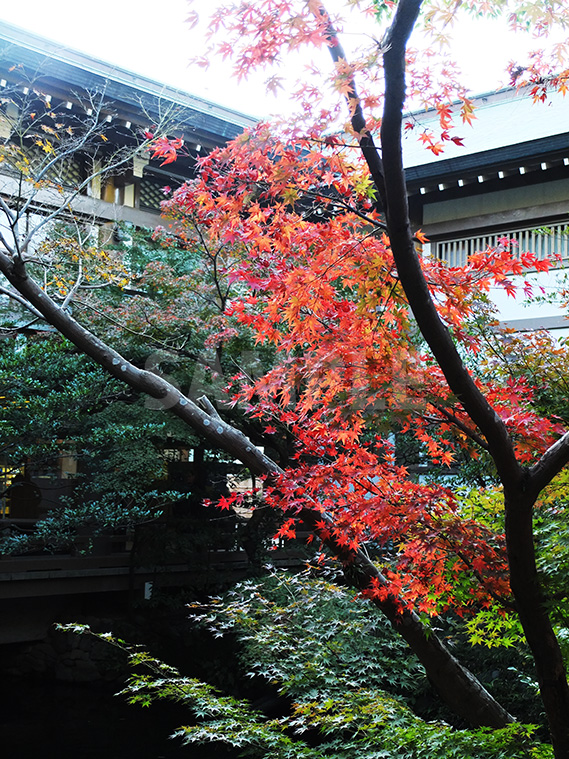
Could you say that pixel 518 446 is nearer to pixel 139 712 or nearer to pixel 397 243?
pixel 397 243

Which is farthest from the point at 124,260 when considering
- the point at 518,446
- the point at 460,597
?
the point at 518,446

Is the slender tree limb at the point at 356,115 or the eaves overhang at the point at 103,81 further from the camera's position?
the eaves overhang at the point at 103,81

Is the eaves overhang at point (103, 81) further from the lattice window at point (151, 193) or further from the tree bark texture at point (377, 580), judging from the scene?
the tree bark texture at point (377, 580)

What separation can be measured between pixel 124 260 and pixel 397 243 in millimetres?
9220

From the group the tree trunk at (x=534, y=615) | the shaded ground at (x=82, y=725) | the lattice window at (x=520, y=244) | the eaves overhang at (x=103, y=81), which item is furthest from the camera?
the lattice window at (x=520, y=244)

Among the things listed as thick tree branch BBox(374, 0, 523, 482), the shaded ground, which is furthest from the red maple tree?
the shaded ground

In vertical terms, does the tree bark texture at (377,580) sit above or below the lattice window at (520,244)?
below

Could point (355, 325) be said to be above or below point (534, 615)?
above

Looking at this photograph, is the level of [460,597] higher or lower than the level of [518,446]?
lower

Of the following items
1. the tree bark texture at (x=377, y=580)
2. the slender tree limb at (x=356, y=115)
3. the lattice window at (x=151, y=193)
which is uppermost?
the lattice window at (x=151, y=193)

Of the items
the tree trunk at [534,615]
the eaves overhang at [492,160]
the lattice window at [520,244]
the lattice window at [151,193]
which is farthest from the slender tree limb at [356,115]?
the lattice window at [151,193]

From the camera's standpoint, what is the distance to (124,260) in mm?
11586

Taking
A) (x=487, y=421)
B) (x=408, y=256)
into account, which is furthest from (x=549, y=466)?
(x=408, y=256)

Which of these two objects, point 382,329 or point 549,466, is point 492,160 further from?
point 549,466
